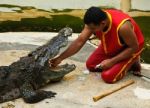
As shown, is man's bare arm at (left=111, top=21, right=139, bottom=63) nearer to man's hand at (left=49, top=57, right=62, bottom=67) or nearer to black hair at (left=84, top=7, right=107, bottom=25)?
black hair at (left=84, top=7, right=107, bottom=25)

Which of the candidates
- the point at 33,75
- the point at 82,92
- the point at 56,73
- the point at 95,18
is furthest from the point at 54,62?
the point at 95,18

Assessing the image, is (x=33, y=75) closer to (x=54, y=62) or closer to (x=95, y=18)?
(x=54, y=62)

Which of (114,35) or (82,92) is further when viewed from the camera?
(114,35)

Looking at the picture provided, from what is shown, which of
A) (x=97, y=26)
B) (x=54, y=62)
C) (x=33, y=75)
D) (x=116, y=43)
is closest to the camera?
(x=97, y=26)

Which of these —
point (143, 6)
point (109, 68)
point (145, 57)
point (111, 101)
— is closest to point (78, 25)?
point (143, 6)

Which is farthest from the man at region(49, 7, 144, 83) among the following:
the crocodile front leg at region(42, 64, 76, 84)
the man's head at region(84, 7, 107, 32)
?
the crocodile front leg at region(42, 64, 76, 84)

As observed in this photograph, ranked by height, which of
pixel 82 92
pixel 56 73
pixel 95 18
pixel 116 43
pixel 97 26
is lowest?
pixel 82 92

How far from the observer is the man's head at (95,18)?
572 cm

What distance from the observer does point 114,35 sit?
6.16 m

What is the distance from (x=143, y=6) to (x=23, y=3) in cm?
350

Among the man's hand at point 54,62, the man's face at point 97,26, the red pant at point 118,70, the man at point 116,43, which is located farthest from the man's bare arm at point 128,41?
the man's hand at point 54,62

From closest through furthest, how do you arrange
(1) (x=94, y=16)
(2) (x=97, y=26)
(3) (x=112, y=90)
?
(1) (x=94, y=16) < (2) (x=97, y=26) < (3) (x=112, y=90)

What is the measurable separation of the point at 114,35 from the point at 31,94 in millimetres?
1413

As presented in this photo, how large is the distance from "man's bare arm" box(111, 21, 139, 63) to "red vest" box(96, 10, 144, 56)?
86 mm
